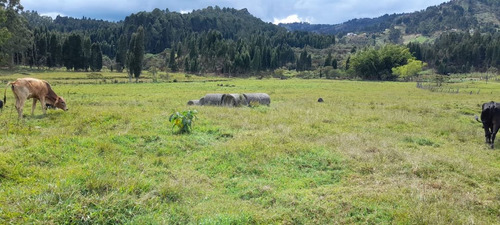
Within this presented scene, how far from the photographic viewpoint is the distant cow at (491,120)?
40.7 feet

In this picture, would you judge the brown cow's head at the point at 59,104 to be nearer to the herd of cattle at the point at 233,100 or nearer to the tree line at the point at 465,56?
the herd of cattle at the point at 233,100

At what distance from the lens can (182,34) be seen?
196 m

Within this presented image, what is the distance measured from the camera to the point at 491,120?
12.7m

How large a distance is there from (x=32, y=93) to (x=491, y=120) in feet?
65.9

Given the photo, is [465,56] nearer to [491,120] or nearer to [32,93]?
[491,120]

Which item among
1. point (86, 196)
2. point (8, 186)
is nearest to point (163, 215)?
point (86, 196)

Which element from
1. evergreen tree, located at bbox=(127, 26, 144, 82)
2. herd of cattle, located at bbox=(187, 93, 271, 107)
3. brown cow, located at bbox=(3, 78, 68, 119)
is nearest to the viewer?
brown cow, located at bbox=(3, 78, 68, 119)

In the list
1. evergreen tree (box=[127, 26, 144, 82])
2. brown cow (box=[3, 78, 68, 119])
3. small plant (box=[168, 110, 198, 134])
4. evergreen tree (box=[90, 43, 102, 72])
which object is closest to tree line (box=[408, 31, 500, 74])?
evergreen tree (box=[127, 26, 144, 82])

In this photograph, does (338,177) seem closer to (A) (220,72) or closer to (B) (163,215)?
(B) (163,215)

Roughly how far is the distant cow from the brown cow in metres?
19.9

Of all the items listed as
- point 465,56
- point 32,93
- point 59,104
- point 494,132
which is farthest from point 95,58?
point 465,56

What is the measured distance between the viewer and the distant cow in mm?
12406

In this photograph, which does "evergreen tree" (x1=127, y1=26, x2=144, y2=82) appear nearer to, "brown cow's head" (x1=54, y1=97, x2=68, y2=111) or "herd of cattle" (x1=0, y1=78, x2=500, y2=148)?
"herd of cattle" (x1=0, y1=78, x2=500, y2=148)

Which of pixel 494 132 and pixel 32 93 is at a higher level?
pixel 32 93
